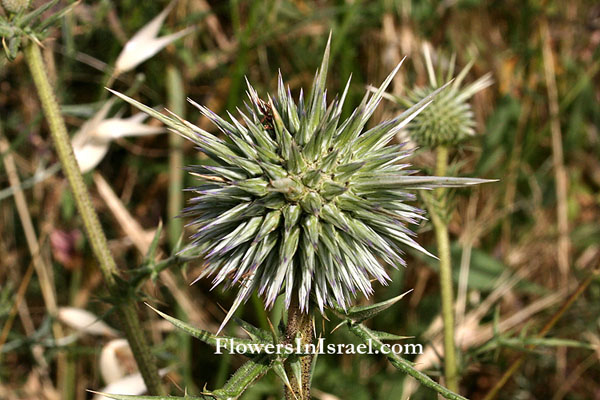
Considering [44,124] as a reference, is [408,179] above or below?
below

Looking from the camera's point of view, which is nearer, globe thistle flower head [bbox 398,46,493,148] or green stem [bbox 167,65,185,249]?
globe thistle flower head [bbox 398,46,493,148]

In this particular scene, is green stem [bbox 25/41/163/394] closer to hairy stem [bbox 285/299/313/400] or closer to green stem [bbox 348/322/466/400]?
hairy stem [bbox 285/299/313/400]

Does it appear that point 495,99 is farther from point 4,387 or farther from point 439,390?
point 4,387

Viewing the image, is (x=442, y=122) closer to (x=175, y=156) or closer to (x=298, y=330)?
(x=298, y=330)

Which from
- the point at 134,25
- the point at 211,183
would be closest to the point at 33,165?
the point at 134,25

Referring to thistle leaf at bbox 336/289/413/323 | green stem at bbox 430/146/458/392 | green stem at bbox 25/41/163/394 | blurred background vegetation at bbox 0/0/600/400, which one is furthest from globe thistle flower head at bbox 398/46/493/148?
green stem at bbox 25/41/163/394

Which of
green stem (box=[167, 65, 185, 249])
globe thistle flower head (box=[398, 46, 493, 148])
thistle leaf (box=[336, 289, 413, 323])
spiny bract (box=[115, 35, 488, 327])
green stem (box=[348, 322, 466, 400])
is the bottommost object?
green stem (box=[348, 322, 466, 400])

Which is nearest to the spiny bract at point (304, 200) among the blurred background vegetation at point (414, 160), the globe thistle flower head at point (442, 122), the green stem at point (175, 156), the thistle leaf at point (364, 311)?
the thistle leaf at point (364, 311)

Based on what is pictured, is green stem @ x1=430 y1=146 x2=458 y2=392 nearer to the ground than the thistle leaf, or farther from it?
farther from it

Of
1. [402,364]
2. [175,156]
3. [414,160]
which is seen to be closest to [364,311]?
[402,364]
